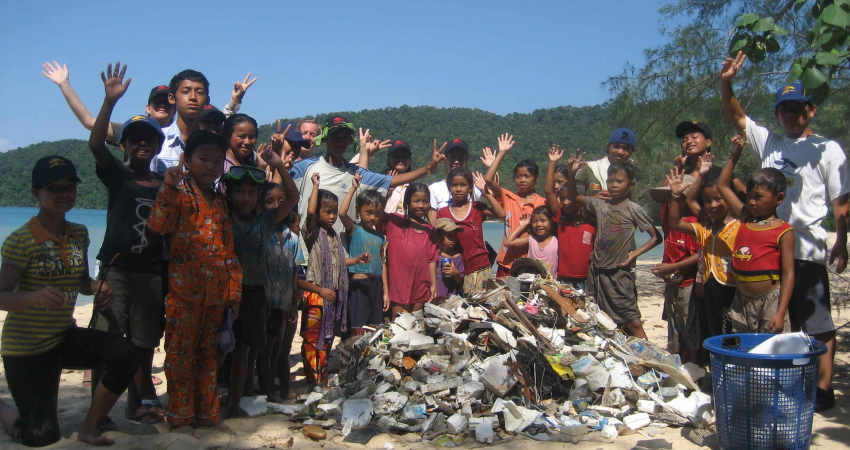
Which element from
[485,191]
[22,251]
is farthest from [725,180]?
[22,251]

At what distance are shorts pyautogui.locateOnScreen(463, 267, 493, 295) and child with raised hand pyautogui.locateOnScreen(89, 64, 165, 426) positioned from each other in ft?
9.60

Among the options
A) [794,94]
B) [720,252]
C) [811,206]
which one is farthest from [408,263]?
[794,94]

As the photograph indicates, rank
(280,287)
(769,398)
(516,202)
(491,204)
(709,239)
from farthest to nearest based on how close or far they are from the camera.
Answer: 1. (516,202)
2. (491,204)
3. (709,239)
4. (280,287)
5. (769,398)

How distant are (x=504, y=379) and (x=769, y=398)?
1609 millimetres

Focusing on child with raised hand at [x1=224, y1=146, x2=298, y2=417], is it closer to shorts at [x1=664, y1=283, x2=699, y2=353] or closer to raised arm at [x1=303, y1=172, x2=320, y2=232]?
raised arm at [x1=303, y1=172, x2=320, y2=232]

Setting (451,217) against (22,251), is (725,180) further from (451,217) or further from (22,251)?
(22,251)

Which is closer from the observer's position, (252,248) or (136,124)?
(136,124)

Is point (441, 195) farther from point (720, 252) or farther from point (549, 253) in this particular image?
point (720, 252)

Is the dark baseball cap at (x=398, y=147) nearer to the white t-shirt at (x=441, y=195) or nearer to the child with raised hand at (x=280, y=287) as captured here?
the white t-shirt at (x=441, y=195)

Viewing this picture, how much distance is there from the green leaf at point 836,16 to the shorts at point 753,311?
1771 mm

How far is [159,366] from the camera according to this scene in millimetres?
5867

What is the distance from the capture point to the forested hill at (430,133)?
49375 mm

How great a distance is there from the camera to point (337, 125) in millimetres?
5340

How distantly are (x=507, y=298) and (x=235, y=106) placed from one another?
293cm
